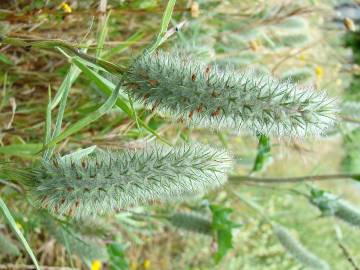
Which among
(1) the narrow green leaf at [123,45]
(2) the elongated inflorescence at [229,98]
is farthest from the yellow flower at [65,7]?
(2) the elongated inflorescence at [229,98]

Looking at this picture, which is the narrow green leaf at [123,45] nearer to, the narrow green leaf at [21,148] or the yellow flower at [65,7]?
the yellow flower at [65,7]

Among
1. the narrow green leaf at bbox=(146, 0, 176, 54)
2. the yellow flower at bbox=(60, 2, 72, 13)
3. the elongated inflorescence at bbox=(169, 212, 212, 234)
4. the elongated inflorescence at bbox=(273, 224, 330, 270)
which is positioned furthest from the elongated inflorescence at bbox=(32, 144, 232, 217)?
the elongated inflorescence at bbox=(273, 224, 330, 270)

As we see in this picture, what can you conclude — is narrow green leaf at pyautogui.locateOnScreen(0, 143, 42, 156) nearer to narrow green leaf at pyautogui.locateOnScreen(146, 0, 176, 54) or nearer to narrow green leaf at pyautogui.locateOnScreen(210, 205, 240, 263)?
narrow green leaf at pyautogui.locateOnScreen(146, 0, 176, 54)

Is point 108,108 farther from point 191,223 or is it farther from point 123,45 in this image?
point 191,223

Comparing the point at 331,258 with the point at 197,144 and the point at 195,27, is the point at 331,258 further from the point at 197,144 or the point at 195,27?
the point at 197,144

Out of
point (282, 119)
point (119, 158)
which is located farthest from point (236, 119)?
point (119, 158)

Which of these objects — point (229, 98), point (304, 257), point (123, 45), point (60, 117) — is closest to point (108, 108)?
point (60, 117)
